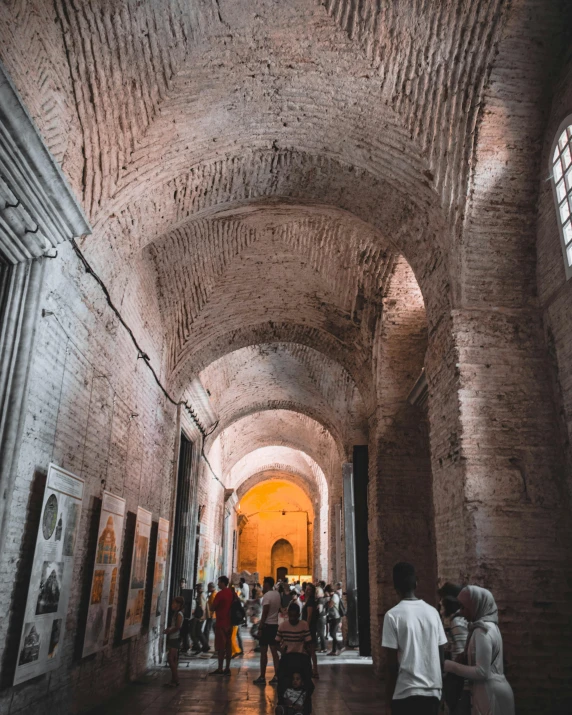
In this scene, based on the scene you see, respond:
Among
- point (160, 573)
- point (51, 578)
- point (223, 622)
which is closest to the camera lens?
point (51, 578)

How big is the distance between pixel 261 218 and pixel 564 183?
4.29 metres

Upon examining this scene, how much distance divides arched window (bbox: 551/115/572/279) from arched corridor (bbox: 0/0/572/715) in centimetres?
2

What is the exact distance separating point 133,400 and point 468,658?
17.3 feet

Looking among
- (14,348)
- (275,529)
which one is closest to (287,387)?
(14,348)

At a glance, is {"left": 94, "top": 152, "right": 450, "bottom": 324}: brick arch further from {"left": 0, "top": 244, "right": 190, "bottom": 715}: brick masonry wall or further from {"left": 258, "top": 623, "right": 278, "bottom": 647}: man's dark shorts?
{"left": 258, "top": 623, "right": 278, "bottom": 647}: man's dark shorts

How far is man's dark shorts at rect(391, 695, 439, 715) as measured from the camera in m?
2.93

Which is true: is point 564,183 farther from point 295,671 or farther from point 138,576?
point 138,576

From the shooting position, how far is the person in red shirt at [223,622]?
27.4 ft

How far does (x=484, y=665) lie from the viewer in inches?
124

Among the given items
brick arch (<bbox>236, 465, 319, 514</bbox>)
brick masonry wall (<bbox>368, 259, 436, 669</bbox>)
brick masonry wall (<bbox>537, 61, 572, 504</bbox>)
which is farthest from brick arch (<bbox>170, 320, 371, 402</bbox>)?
brick arch (<bbox>236, 465, 319, 514</bbox>)

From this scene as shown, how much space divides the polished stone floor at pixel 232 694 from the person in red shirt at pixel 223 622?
0.94ft

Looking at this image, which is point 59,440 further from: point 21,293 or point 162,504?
point 162,504

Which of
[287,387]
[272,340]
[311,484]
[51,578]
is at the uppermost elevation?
[287,387]

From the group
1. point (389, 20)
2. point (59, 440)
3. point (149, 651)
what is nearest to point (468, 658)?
point (59, 440)
